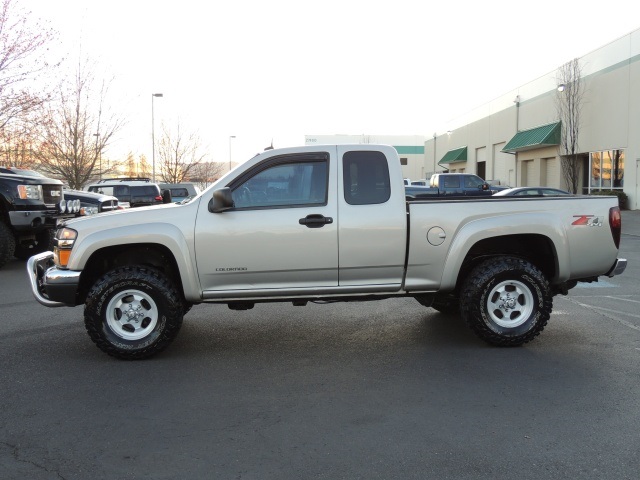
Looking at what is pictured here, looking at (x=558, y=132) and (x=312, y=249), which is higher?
(x=558, y=132)

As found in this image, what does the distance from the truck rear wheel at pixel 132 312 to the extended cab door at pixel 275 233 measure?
401mm

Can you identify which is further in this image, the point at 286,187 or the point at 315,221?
the point at 286,187

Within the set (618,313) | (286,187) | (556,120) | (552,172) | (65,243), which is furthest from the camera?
(552,172)

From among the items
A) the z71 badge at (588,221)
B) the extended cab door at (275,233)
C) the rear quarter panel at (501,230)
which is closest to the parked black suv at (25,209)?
the extended cab door at (275,233)

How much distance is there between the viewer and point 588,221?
18.8 feet

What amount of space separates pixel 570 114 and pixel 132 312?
31.6 m

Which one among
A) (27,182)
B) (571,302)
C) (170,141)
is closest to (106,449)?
(571,302)

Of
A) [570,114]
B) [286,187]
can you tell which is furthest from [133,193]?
[570,114]

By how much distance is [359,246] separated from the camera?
5.47 meters

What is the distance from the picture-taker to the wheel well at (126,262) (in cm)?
561

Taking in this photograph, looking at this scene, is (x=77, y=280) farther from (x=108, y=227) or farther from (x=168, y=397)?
(x=168, y=397)

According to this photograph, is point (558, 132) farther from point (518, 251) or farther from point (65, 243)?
point (65, 243)

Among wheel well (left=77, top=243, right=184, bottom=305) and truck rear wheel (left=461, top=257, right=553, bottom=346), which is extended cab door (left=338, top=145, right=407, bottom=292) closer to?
truck rear wheel (left=461, top=257, right=553, bottom=346)

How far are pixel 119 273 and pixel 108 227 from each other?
0.44 meters
